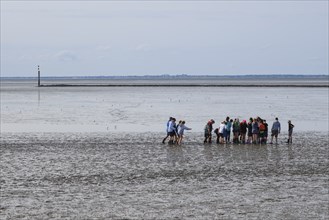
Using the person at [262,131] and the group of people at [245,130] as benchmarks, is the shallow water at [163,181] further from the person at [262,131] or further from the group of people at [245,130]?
the group of people at [245,130]

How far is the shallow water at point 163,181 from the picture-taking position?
56.3 ft

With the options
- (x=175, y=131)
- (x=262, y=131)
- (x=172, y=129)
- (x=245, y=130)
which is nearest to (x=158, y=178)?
(x=172, y=129)

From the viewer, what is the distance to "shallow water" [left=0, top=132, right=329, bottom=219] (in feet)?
56.3

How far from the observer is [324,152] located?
2912cm

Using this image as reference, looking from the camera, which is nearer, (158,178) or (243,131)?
(158,178)

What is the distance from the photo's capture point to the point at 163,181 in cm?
2131

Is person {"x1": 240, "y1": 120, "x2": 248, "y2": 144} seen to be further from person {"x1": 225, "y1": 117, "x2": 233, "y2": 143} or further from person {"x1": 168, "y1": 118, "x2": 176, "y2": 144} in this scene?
person {"x1": 168, "y1": 118, "x2": 176, "y2": 144}

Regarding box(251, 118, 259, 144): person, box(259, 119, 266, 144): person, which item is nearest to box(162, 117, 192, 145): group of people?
box(251, 118, 259, 144): person

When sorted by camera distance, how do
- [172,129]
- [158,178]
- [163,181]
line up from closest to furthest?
[163,181], [158,178], [172,129]

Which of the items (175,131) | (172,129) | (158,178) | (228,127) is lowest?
(158,178)

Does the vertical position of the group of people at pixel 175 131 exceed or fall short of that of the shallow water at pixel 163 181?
it exceeds it

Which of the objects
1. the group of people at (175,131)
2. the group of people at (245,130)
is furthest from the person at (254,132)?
the group of people at (175,131)

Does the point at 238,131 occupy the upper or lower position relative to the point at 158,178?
upper

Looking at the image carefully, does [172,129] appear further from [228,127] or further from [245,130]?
[245,130]
